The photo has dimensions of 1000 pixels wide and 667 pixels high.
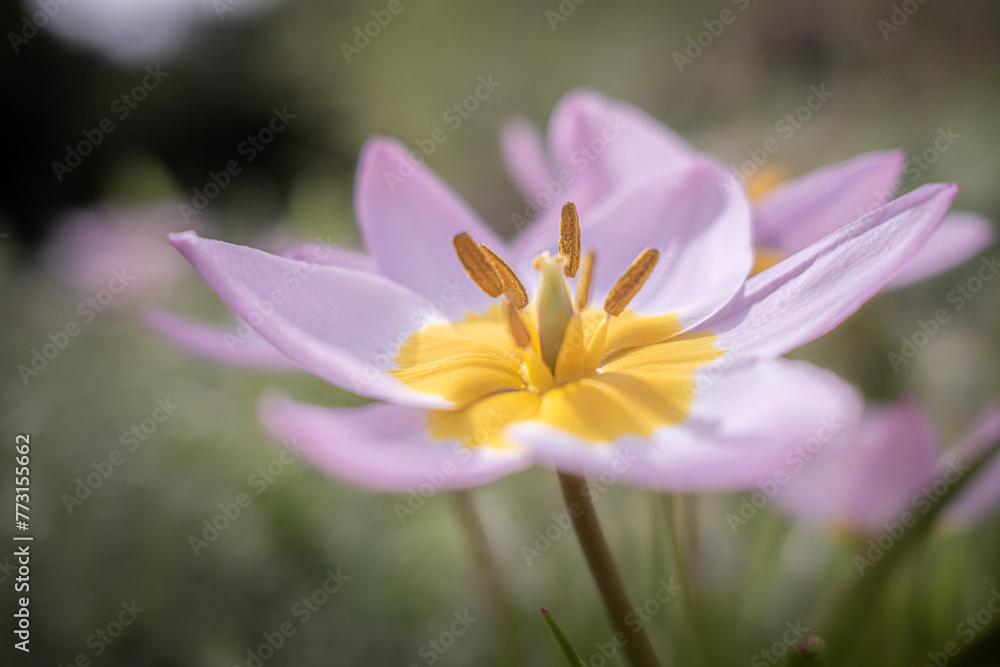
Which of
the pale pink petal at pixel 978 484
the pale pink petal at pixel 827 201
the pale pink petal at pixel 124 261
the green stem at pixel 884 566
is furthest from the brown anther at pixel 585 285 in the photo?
the pale pink petal at pixel 124 261

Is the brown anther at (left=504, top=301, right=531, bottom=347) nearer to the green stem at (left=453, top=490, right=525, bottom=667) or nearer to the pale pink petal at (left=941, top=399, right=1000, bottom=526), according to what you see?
the green stem at (left=453, top=490, right=525, bottom=667)

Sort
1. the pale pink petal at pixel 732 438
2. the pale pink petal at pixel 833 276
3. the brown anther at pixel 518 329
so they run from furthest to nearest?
the brown anther at pixel 518 329
the pale pink petal at pixel 833 276
the pale pink petal at pixel 732 438

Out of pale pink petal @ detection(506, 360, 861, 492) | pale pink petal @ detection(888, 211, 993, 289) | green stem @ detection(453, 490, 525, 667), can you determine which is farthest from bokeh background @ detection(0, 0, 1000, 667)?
pale pink petal @ detection(506, 360, 861, 492)

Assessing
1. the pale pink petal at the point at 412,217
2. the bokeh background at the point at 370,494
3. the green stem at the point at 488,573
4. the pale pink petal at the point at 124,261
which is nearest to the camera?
the pale pink petal at the point at 412,217

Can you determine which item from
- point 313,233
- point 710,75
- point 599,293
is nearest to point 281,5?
point 710,75

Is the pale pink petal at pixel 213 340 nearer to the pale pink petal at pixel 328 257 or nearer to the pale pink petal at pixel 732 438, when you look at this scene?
the pale pink petal at pixel 328 257

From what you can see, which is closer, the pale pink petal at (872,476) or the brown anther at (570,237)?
the brown anther at (570,237)

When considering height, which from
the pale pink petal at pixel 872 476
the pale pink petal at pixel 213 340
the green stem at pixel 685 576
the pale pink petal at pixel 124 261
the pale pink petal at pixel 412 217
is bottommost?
the pale pink petal at pixel 124 261
